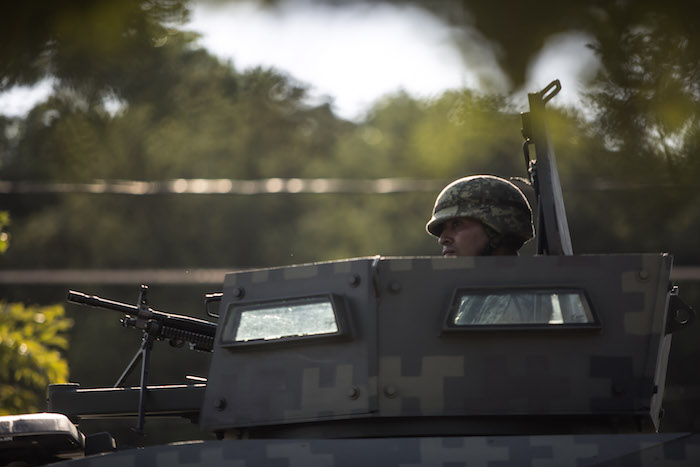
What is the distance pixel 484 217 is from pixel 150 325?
6.04 ft

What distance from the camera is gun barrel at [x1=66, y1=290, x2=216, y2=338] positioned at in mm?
6422

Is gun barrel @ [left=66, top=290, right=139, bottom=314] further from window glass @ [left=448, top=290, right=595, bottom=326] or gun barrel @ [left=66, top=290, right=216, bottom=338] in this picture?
window glass @ [left=448, top=290, right=595, bottom=326]

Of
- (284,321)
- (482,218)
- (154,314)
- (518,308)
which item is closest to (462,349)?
(518,308)

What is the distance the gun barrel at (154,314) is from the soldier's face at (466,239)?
1363 millimetres

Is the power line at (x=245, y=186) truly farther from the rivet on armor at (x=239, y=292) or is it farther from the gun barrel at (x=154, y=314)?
the rivet on armor at (x=239, y=292)

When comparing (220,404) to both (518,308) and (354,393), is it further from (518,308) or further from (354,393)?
(518,308)

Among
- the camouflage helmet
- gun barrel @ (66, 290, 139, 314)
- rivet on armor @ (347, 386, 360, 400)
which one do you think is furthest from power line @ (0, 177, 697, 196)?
rivet on armor @ (347, 386, 360, 400)

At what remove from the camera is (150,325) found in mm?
6441

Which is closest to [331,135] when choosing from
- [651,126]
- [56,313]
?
[651,126]

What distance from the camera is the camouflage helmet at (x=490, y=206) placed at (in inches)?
259

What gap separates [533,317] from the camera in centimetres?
555

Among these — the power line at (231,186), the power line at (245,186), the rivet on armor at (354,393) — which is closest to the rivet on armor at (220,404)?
the rivet on armor at (354,393)

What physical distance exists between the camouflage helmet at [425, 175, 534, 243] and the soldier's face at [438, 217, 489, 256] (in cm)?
6

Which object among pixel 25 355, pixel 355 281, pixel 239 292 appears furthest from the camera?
pixel 25 355
